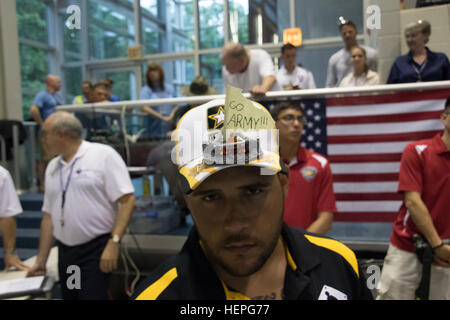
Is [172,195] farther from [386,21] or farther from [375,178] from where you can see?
[386,21]

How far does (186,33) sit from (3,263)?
1.34 meters

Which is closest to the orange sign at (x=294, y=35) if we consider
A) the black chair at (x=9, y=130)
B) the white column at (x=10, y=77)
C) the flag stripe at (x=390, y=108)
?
the white column at (x=10, y=77)

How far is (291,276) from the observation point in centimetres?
65

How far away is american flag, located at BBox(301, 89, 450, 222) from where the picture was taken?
186cm

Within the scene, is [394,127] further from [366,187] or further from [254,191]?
[254,191]

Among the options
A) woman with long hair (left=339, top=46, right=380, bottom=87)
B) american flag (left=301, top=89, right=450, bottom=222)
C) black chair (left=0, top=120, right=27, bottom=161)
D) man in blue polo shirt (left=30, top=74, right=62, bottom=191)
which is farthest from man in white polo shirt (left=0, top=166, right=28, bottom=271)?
american flag (left=301, top=89, right=450, bottom=222)

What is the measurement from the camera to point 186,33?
0.91 metres

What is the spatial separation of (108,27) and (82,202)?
1426 mm

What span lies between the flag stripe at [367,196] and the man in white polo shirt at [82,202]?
136 cm

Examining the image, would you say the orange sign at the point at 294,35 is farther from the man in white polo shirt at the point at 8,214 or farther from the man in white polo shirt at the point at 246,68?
the man in white polo shirt at the point at 8,214

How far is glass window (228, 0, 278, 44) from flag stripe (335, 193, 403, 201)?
1.41 metres

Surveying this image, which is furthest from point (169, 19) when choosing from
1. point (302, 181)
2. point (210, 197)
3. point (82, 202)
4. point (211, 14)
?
point (82, 202)

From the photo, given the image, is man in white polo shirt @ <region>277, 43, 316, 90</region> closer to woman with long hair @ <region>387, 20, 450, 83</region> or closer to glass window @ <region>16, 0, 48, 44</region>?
woman with long hair @ <region>387, 20, 450, 83</region>
